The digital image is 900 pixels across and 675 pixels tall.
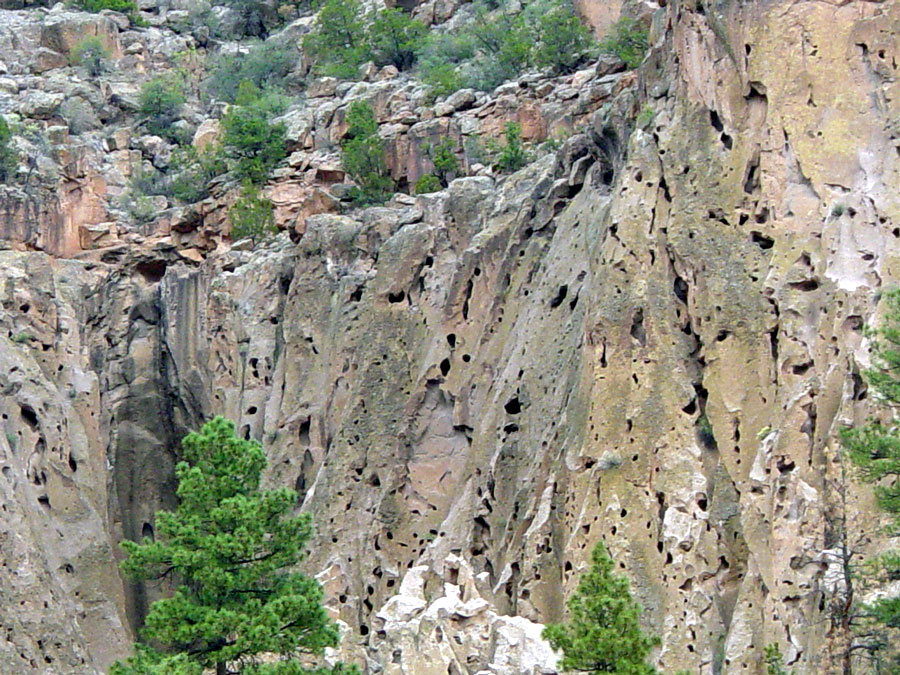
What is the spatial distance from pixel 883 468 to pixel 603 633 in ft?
20.7

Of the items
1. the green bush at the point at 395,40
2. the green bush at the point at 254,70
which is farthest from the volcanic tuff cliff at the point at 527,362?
the green bush at the point at 254,70

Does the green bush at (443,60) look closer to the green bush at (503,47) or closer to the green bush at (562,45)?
the green bush at (503,47)

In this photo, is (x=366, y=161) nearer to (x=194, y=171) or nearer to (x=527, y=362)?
(x=194, y=171)

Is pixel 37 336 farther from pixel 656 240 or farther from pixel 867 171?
pixel 867 171

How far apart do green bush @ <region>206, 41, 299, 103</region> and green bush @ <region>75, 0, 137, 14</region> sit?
5.34 metres

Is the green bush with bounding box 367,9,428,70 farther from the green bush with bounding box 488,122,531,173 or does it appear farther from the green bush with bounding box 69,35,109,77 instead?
the green bush with bounding box 488,122,531,173

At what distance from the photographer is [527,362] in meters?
57.1

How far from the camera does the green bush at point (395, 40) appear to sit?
275 feet

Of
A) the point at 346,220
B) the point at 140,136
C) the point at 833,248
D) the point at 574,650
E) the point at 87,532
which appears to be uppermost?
the point at 140,136

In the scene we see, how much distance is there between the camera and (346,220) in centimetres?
6575

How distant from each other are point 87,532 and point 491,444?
1324 cm

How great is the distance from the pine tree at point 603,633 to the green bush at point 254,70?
46628mm

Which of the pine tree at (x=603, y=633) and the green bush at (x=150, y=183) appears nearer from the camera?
the pine tree at (x=603, y=633)

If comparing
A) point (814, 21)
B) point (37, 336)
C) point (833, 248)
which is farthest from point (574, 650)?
point (37, 336)
